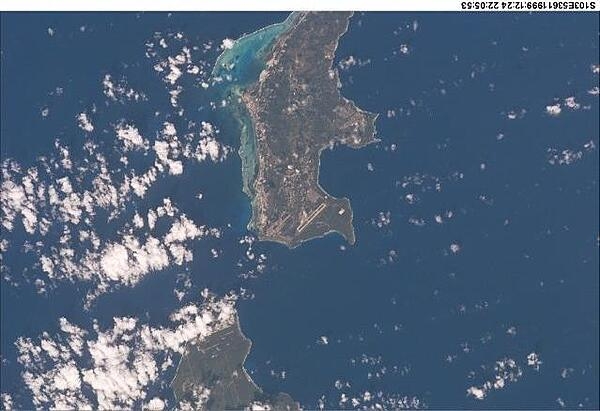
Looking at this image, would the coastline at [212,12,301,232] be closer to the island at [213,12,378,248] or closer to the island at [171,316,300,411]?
the island at [213,12,378,248]

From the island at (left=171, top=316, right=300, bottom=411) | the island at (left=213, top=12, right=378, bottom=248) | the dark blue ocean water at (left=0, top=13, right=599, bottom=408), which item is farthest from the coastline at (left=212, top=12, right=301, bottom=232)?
the island at (left=171, top=316, right=300, bottom=411)

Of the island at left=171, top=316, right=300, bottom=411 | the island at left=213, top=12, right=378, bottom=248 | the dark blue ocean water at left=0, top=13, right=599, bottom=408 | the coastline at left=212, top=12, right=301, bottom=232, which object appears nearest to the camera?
the dark blue ocean water at left=0, top=13, right=599, bottom=408

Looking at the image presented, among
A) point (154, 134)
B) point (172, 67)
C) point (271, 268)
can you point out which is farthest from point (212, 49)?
point (271, 268)

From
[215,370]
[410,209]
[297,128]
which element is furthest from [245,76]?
[215,370]

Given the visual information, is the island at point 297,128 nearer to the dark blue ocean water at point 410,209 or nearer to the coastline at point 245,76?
the coastline at point 245,76

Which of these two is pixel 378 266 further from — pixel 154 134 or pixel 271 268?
pixel 154 134

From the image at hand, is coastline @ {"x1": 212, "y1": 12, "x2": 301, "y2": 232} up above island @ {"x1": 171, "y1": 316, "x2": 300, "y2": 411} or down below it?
above

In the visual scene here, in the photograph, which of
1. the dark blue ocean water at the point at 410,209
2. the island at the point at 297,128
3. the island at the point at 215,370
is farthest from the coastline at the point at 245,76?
the island at the point at 215,370
